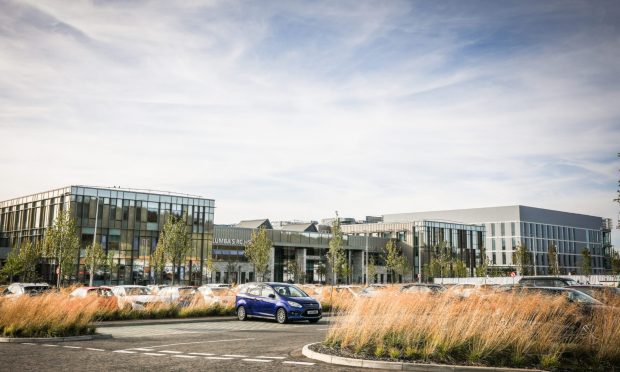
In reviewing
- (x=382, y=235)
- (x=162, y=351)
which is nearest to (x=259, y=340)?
(x=162, y=351)

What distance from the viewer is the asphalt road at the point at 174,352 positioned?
10.5 metres

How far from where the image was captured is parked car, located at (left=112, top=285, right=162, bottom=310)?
22828 millimetres

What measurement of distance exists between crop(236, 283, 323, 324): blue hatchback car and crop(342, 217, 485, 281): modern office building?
6862 cm

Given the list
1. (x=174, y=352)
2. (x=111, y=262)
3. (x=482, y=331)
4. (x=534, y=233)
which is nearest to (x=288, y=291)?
(x=174, y=352)

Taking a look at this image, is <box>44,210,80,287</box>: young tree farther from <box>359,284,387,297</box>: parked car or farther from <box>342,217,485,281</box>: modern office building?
<box>342,217,485,281</box>: modern office building

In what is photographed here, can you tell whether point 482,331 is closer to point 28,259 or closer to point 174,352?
point 174,352

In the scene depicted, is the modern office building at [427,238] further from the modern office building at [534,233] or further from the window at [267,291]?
the window at [267,291]

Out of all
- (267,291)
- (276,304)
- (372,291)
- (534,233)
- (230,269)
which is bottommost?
(276,304)

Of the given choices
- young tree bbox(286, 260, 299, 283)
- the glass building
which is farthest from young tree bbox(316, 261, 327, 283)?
the glass building

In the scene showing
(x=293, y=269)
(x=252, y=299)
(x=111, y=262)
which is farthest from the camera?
(x=293, y=269)

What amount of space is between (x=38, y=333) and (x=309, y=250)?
72132 millimetres

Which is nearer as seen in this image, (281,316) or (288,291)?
(281,316)

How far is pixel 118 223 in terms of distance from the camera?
61.5m

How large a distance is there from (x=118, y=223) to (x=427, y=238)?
177ft
